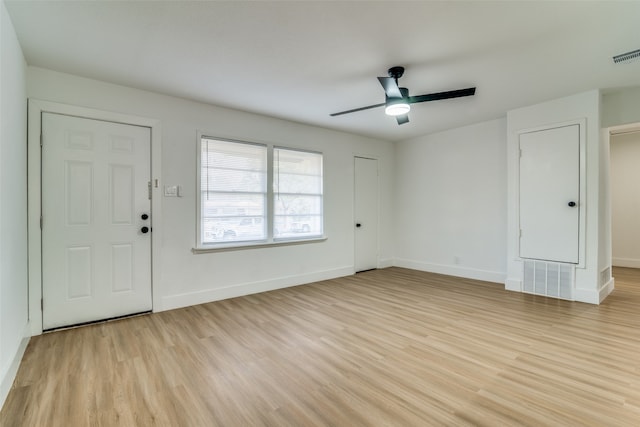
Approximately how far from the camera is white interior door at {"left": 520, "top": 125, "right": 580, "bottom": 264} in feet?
12.7

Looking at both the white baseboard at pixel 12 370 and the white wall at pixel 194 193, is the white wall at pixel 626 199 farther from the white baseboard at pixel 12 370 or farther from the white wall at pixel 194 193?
the white baseboard at pixel 12 370

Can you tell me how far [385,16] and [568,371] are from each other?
298 cm

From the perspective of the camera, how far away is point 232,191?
4160mm

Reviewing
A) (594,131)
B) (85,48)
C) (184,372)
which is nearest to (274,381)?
(184,372)

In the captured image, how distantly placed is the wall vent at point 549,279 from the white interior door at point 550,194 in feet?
0.32

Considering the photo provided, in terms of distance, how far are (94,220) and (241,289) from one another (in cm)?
195

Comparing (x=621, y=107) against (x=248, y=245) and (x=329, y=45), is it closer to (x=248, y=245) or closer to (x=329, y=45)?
(x=329, y=45)

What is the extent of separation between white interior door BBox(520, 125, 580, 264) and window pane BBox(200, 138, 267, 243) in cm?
384

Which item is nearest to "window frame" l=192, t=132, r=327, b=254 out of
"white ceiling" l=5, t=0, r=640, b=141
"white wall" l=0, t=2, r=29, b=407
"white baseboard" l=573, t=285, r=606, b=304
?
"white ceiling" l=5, t=0, r=640, b=141

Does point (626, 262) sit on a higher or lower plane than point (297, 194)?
lower

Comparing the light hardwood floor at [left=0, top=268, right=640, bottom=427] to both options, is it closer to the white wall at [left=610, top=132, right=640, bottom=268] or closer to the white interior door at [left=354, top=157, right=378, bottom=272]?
the white interior door at [left=354, top=157, right=378, bottom=272]

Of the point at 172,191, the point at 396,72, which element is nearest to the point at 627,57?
the point at 396,72

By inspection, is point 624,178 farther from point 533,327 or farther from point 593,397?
point 593,397

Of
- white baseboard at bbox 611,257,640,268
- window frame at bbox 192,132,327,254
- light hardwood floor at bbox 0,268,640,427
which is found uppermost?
window frame at bbox 192,132,327,254
